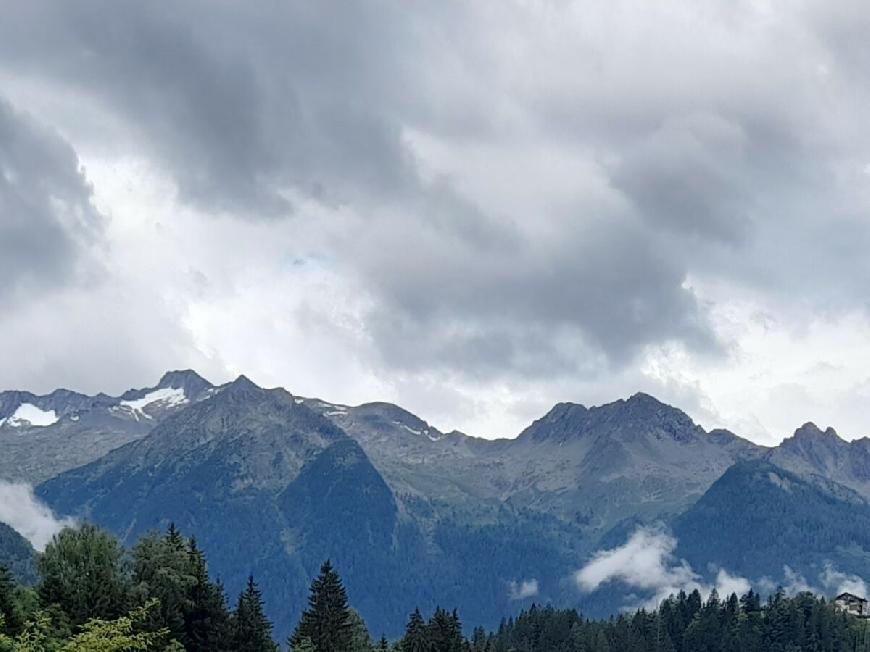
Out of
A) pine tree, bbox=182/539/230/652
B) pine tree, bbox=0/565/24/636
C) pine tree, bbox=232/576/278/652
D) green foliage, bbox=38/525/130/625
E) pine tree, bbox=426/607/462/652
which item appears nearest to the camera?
pine tree, bbox=0/565/24/636

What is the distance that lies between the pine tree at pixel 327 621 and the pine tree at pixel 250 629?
18.1m

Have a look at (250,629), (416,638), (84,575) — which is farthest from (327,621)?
(84,575)

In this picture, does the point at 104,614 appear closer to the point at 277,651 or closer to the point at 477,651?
the point at 277,651

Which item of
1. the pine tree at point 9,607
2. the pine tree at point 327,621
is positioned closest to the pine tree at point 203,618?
the pine tree at point 9,607

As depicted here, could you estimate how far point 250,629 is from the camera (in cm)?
11450

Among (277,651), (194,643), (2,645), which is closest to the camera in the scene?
(2,645)

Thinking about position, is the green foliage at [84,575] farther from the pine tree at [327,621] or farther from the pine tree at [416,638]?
the pine tree at [416,638]

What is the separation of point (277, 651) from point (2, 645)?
84586 millimetres

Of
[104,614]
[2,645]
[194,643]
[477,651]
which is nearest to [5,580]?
[104,614]

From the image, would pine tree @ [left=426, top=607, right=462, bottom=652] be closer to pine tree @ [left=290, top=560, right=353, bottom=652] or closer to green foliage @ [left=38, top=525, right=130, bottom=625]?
pine tree @ [left=290, top=560, right=353, bottom=652]

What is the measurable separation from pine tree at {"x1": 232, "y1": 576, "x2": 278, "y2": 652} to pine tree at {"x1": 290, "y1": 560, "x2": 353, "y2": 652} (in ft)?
59.3

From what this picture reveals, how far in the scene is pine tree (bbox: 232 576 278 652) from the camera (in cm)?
11175

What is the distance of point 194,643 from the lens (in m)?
104

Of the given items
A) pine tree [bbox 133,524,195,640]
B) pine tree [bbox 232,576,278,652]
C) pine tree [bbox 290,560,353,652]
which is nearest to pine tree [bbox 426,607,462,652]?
pine tree [bbox 290,560,353,652]
